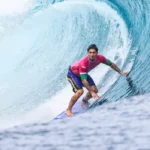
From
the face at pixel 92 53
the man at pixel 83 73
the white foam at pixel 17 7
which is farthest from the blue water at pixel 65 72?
the face at pixel 92 53

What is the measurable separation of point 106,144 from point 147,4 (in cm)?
650

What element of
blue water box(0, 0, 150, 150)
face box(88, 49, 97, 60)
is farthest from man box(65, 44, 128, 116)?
blue water box(0, 0, 150, 150)

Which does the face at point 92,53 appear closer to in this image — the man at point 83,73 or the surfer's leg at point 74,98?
the man at point 83,73

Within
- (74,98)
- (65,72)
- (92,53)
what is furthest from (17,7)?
(92,53)

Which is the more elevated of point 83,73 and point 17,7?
point 17,7

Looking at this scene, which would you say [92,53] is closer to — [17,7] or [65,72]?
[65,72]

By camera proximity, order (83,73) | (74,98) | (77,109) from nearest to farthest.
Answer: (83,73) → (74,98) → (77,109)

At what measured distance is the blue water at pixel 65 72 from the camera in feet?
4.74

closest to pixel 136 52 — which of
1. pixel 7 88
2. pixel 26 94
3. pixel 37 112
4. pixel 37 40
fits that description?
pixel 37 112

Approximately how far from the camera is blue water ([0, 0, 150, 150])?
1445mm

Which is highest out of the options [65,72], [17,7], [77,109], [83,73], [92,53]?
[17,7]

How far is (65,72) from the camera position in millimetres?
9125

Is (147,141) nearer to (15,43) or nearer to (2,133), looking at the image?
(2,133)

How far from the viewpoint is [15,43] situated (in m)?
13.6
